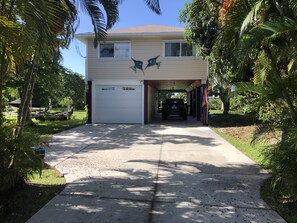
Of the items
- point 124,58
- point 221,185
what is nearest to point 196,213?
point 221,185

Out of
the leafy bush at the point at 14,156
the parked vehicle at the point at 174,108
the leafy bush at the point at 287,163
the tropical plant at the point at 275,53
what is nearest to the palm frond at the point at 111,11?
the tropical plant at the point at 275,53

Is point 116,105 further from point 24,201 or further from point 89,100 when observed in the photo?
point 24,201

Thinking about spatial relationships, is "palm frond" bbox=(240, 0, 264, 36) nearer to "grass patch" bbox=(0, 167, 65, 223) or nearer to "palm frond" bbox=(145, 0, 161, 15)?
"palm frond" bbox=(145, 0, 161, 15)

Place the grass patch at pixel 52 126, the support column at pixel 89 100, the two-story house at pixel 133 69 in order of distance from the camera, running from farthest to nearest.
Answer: the support column at pixel 89 100 → the two-story house at pixel 133 69 → the grass patch at pixel 52 126

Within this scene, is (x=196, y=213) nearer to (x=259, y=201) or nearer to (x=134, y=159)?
(x=259, y=201)

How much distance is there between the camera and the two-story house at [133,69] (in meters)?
18.9

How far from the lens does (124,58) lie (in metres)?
19.3

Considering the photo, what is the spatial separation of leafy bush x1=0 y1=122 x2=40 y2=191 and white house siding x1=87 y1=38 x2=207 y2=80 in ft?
48.2

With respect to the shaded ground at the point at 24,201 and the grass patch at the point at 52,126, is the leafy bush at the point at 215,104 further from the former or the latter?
the shaded ground at the point at 24,201

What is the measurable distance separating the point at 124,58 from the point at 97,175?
13.4 meters

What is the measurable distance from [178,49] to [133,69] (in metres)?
2.97

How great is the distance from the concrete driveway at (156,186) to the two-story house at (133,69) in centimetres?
924

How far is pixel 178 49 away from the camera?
19062mm

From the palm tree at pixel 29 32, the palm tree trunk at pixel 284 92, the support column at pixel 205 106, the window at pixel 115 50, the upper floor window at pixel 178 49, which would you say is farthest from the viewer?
the window at pixel 115 50
